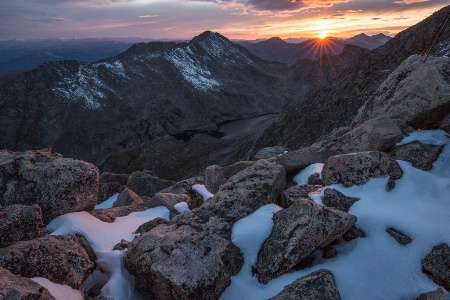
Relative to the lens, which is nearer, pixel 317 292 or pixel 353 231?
pixel 317 292

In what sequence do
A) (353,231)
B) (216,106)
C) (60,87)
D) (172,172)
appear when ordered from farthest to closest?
(216,106)
(60,87)
(172,172)
(353,231)

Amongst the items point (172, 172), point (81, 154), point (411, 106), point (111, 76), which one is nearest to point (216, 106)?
point (111, 76)

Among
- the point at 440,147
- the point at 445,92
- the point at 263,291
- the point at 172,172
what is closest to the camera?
the point at 263,291

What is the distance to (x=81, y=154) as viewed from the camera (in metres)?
134

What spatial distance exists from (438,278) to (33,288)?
9.76 meters

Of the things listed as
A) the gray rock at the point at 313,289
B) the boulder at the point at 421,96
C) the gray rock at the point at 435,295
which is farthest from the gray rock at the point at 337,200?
the boulder at the point at 421,96

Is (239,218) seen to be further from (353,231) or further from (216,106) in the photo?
(216,106)

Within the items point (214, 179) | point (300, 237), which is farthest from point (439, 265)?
point (214, 179)

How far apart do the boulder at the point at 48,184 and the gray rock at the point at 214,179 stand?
637 centimetres

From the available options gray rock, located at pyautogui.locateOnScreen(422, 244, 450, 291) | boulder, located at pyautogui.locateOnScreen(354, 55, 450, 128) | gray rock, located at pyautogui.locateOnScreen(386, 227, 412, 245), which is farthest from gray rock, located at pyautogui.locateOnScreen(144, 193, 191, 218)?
boulder, located at pyautogui.locateOnScreen(354, 55, 450, 128)

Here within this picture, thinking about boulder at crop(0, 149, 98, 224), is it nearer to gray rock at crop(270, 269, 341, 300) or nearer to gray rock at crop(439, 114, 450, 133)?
gray rock at crop(270, 269, 341, 300)

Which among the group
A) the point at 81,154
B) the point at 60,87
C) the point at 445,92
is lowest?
the point at 81,154

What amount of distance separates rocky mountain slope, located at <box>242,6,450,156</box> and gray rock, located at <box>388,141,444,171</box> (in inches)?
1563

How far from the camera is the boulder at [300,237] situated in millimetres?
8148
